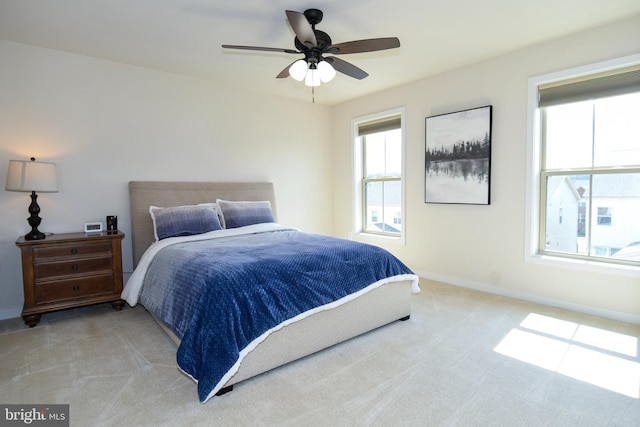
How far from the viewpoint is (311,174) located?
5.72m

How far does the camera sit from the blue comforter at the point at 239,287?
2031 millimetres

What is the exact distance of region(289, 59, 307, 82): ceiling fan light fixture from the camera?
268 cm

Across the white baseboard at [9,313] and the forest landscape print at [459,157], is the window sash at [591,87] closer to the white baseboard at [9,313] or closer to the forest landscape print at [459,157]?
the forest landscape print at [459,157]

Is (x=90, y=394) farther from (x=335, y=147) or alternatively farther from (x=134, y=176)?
(x=335, y=147)

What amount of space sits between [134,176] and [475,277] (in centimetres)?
427

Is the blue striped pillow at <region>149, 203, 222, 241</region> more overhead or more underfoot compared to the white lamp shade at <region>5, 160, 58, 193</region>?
more underfoot

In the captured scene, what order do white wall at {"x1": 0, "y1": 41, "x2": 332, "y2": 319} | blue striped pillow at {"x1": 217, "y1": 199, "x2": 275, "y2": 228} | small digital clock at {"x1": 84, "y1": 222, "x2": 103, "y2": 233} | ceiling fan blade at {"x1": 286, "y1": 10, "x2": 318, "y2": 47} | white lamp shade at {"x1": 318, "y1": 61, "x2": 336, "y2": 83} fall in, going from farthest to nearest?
1. blue striped pillow at {"x1": 217, "y1": 199, "x2": 275, "y2": 228}
2. small digital clock at {"x1": 84, "y1": 222, "x2": 103, "y2": 233}
3. white wall at {"x1": 0, "y1": 41, "x2": 332, "y2": 319}
4. white lamp shade at {"x1": 318, "y1": 61, "x2": 336, "y2": 83}
5. ceiling fan blade at {"x1": 286, "y1": 10, "x2": 318, "y2": 47}

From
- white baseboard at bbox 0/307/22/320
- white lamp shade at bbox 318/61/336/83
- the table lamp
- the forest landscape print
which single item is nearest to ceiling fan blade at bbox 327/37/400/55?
white lamp shade at bbox 318/61/336/83

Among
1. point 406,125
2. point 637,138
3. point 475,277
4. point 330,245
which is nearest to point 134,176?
point 330,245

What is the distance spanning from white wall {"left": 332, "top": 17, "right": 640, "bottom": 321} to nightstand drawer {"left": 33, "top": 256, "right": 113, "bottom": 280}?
3.66 meters

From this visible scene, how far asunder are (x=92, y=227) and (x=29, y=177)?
748 mm

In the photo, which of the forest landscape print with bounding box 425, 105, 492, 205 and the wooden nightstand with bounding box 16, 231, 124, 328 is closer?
the wooden nightstand with bounding box 16, 231, 124, 328
